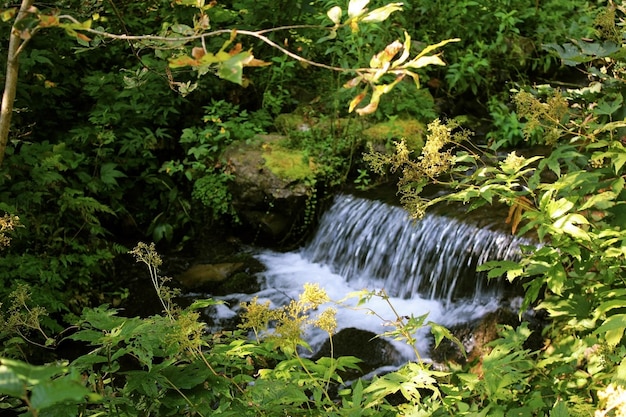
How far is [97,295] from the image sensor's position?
16.4 feet

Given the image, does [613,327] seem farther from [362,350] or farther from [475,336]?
[362,350]

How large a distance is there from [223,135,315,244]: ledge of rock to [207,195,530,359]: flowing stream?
285 mm

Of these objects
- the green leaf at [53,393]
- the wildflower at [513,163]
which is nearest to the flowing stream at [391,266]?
the wildflower at [513,163]

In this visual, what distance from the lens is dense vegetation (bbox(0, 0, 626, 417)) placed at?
1.57 m

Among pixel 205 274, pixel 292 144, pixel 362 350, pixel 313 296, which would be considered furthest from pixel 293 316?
pixel 292 144

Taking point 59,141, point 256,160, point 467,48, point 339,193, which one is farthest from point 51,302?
point 467,48

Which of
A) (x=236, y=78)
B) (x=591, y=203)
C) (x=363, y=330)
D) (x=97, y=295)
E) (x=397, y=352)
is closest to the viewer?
(x=236, y=78)

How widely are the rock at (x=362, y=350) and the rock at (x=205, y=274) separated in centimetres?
152

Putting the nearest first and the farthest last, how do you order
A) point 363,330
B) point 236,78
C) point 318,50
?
point 236,78 < point 363,330 < point 318,50

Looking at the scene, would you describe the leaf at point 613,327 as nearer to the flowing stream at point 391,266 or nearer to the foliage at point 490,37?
the flowing stream at point 391,266

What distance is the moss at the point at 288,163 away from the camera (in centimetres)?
585

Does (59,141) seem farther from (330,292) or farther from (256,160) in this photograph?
(330,292)

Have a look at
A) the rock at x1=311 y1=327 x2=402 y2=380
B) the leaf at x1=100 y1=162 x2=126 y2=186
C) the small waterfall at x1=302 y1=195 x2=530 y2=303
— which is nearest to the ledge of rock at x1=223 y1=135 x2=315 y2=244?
the small waterfall at x1=302 y1=195 x2=530 y2=303

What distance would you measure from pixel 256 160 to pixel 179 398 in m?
4.54
